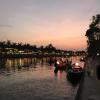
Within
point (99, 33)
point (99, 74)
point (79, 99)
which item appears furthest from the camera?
point (99, 33)

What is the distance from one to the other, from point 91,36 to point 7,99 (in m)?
115

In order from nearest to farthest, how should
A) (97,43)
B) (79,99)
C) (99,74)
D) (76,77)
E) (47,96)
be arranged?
(99,74) < (79,99) < (47,96) < (76,77) < (97,43)

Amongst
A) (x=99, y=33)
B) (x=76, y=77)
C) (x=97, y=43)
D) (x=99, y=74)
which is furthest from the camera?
(x=99, y=33)

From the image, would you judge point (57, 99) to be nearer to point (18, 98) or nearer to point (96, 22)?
point (18, 98)

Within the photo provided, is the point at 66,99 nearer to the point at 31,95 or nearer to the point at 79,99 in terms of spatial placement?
the point at 31,95

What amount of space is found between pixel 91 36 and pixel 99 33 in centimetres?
637

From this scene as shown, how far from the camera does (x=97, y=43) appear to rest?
123 metres

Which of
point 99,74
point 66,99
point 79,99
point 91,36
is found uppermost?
point 91,36

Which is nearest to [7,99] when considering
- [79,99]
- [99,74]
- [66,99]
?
[66,99]

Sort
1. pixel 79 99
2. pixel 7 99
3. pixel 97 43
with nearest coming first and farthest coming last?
pixel 79 99 → pixel 7 99 → pixel 97 43

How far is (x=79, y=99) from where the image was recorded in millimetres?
17719

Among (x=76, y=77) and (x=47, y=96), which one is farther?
(x=76, y=77)

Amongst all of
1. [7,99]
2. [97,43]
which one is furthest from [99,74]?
[97,43]

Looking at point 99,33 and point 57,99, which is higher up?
point 99,33
